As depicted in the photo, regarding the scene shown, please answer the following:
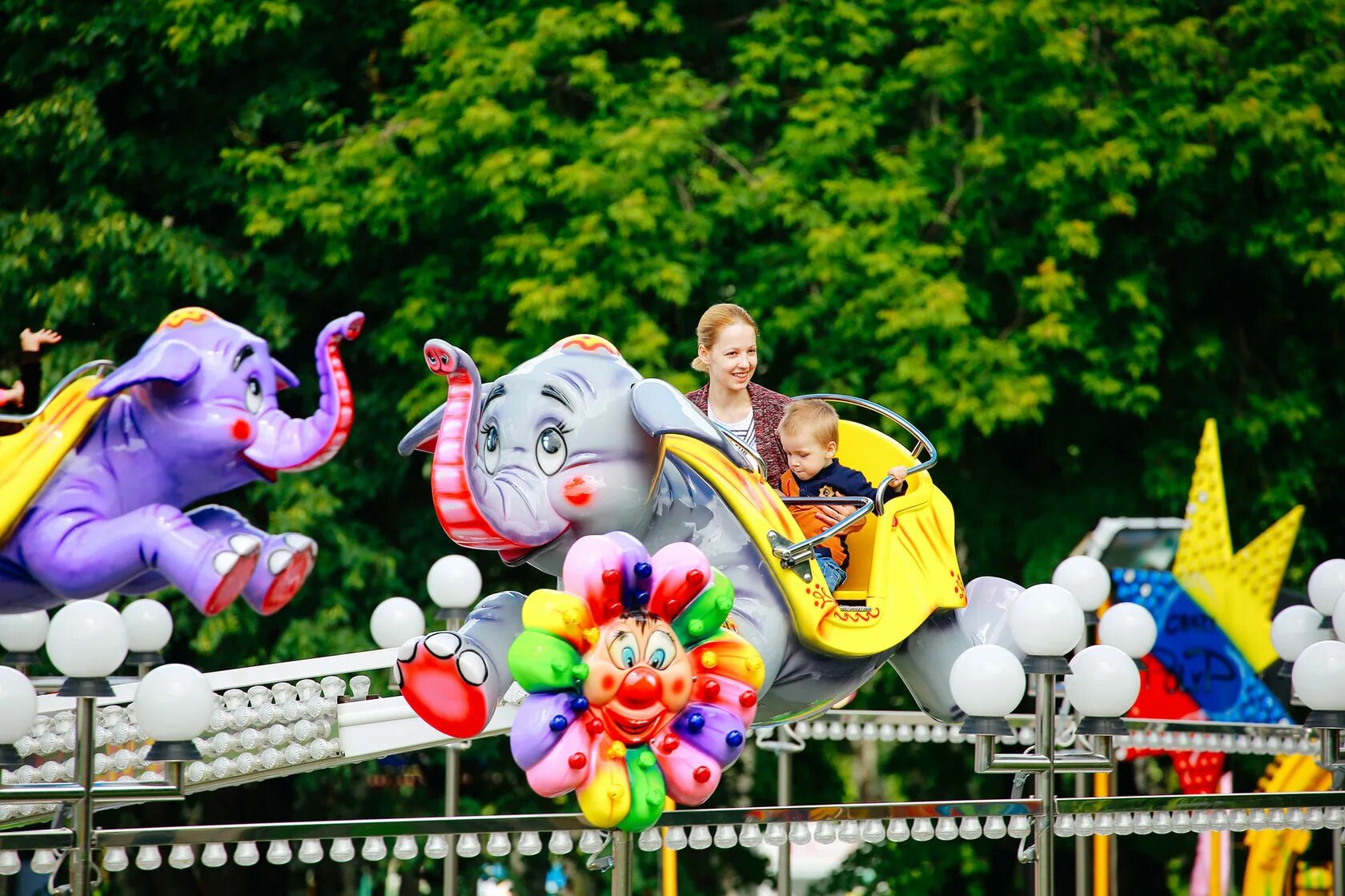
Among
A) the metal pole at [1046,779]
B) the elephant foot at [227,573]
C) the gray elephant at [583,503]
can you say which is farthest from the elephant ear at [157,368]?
→ the metal pole at [1046,779]

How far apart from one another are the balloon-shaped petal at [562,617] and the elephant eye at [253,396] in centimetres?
211

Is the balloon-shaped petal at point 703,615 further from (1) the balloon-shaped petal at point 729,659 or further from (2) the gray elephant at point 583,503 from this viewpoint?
(2) the gray elephant at point 583,503

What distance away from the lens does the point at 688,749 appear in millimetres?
3314

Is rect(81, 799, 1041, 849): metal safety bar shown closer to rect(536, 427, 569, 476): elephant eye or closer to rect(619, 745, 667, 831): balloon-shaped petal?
rect(619, 745, 667, 831): balloon-shaped petal

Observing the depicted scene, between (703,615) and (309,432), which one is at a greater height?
(309,432)

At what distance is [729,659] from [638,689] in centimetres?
28

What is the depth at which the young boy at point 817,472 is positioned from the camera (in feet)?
13.7

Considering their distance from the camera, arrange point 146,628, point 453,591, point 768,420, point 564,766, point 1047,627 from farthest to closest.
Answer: point 453,591 → point 146,628 → point 768,420 → point 1047,627 → point 564,766

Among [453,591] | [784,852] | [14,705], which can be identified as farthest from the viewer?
[784,852]

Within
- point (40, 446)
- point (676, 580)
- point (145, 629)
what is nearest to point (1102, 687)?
point (676, 580)

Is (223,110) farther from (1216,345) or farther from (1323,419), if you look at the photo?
Answer: (1323,419)

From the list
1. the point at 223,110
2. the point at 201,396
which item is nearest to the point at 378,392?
the point at 223,110

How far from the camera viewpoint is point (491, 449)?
363 cm

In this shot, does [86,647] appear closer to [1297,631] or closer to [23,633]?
[23,633]
